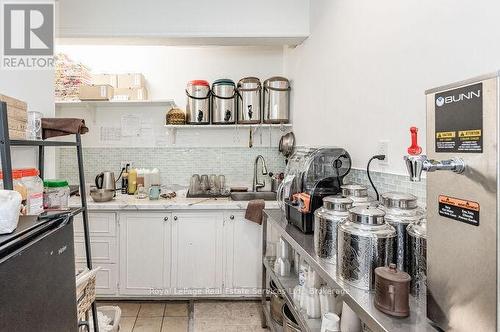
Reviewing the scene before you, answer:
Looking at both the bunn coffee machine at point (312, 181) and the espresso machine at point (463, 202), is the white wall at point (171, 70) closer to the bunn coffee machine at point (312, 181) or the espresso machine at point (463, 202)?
the bunn coffee machine at point (312, 181)

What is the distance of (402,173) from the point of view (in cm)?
146

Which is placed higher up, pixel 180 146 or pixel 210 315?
pixel 180 146

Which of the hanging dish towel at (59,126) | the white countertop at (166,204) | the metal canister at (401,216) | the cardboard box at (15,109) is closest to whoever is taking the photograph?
the metal canister at (401,216)

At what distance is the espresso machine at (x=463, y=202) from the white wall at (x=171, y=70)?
9.07 ft

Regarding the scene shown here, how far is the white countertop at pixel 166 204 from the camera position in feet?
8.61

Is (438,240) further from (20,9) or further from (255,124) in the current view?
(20,9)

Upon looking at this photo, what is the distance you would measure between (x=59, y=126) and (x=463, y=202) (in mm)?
1786

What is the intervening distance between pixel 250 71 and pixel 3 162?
278cm

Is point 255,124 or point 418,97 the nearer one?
point 418,97

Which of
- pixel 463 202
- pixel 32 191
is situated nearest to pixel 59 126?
pixel 32 191

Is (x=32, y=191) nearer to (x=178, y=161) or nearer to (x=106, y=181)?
(x=106, y=181)

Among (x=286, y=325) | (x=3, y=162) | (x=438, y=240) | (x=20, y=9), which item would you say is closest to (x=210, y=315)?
(x=286, y=325)

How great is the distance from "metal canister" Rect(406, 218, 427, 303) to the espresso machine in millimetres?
179

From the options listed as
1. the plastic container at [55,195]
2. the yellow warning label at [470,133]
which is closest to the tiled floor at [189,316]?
the plastic container at [55,195]
